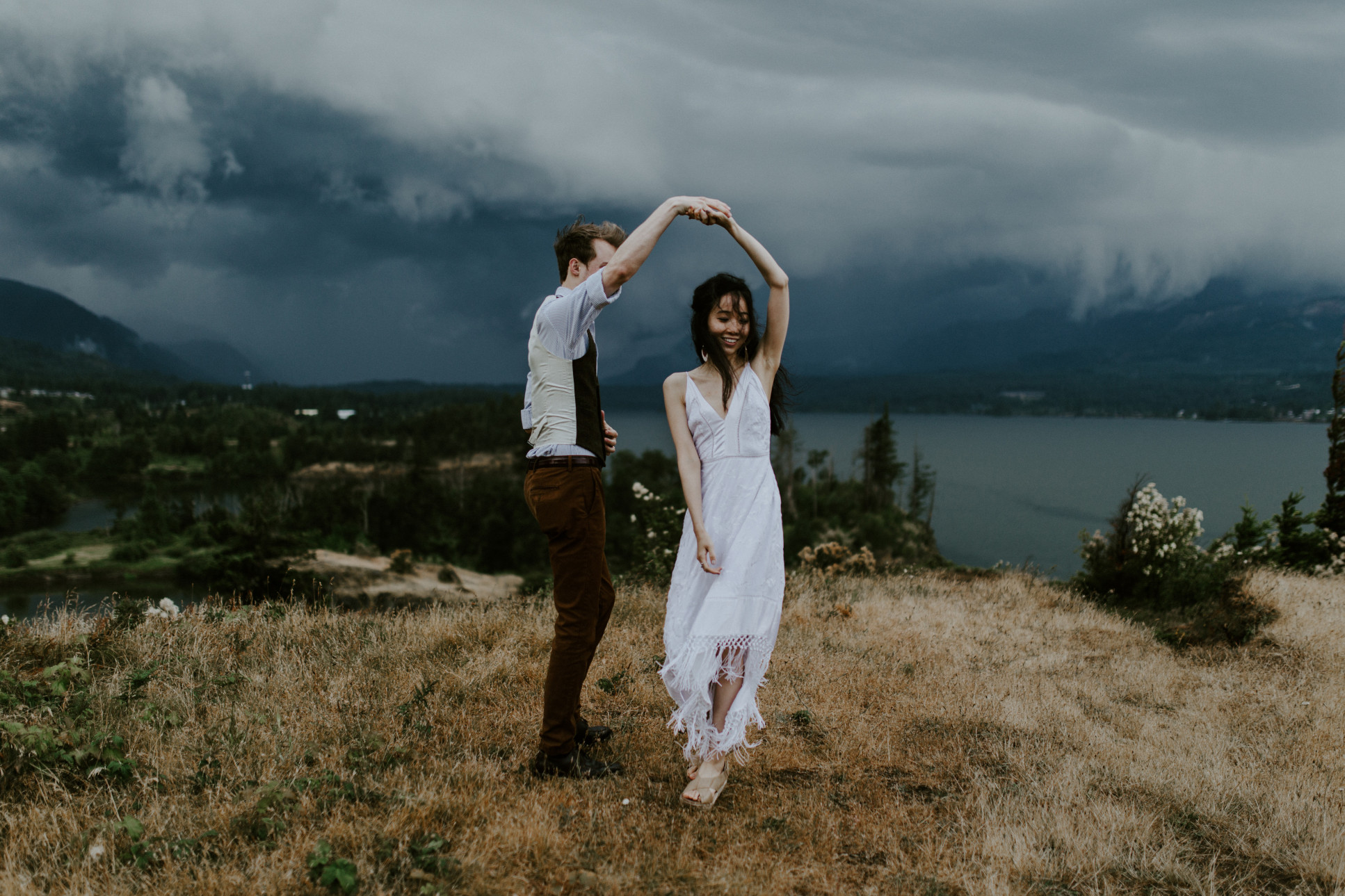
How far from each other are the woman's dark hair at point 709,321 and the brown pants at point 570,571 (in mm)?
813

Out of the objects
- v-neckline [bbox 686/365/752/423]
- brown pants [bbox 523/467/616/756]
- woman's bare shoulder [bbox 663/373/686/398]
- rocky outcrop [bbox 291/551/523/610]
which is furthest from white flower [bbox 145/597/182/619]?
rocky outcrop [bbox 291/551/523/610]

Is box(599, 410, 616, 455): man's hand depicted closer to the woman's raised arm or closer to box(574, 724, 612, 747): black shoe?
the woman's raised arm

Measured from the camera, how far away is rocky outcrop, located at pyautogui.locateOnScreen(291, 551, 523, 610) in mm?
35438

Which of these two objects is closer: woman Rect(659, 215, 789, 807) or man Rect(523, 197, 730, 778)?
man Rect(523, 197, 730, 778)

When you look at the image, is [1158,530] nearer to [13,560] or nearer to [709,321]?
[709,321]

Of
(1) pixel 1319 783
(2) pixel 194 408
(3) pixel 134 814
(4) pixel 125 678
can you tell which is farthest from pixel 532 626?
(2) pixel 194 408

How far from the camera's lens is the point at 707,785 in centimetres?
364

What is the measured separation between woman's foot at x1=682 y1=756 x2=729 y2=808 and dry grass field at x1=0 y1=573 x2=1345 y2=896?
10cm

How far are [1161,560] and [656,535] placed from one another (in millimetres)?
8345

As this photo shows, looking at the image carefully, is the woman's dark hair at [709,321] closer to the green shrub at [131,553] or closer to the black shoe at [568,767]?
the black shoe at [568,767]

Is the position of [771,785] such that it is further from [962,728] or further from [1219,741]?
[1219,741]

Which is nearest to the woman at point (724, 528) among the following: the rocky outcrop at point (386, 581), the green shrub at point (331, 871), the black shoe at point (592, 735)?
the black shoe at point (592, 735)

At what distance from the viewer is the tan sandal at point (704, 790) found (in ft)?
11.8

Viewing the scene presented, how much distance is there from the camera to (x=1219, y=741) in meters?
4.75
